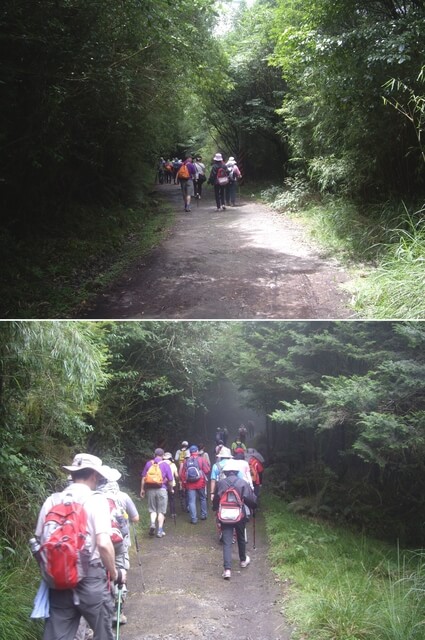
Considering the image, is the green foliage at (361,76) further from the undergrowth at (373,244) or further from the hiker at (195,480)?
the hiker at (195,480)

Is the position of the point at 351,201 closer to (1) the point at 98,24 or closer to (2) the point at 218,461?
(1) the point at 98,24

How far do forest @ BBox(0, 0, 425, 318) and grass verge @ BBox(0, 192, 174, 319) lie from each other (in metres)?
0.02

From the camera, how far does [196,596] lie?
7.12ft

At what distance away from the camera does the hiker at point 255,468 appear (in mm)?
2782

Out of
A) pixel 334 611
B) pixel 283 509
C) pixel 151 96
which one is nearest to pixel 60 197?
pixel 151 96

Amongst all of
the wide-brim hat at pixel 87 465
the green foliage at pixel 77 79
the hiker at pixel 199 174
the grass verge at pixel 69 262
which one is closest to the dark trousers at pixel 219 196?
the hiker at pixel 199 174

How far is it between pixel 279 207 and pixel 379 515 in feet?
13.0

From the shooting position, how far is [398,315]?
7.32 ft

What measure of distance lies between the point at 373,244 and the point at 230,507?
6.74 ft

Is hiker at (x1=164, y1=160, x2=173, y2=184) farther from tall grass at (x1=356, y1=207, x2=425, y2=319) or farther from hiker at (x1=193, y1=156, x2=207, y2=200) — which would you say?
tall grass at (x1=356, y1=207, x2=425, y2=319)

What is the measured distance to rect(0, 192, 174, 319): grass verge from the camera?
2424 mm

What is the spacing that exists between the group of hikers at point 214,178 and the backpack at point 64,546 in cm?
Result: 568

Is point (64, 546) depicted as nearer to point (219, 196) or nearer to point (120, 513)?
point (120, 513)

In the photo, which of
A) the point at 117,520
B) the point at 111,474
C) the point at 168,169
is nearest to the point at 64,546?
the point at 111,474
